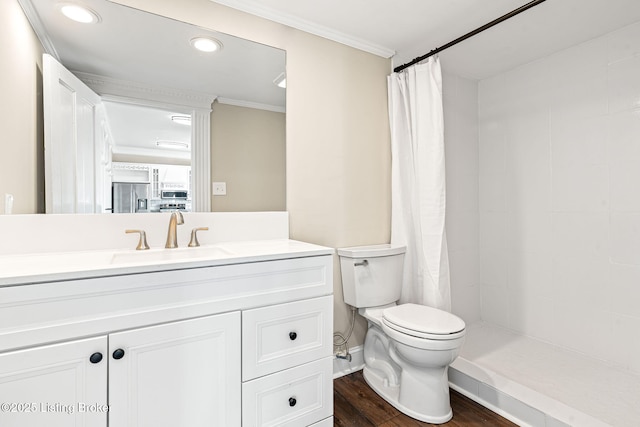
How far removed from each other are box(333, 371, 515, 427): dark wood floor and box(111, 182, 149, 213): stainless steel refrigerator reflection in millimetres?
1430

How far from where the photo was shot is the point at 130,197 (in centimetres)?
145

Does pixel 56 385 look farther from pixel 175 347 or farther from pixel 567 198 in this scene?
pixel 567 198

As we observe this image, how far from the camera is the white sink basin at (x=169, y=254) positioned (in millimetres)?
1226

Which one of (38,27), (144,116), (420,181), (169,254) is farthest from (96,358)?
(420,181)

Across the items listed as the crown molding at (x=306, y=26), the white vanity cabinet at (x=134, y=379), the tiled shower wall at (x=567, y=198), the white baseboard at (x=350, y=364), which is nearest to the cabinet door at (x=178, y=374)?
the white vanity cabinet at (x=134, y=379)

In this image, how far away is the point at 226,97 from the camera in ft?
5.60

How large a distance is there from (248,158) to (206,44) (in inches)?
24.3

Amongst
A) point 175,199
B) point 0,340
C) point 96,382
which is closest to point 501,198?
point 175,199

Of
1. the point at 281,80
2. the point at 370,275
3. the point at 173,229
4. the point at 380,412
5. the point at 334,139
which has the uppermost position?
the point at 281,80

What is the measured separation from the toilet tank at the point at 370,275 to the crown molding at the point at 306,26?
4.38 feet

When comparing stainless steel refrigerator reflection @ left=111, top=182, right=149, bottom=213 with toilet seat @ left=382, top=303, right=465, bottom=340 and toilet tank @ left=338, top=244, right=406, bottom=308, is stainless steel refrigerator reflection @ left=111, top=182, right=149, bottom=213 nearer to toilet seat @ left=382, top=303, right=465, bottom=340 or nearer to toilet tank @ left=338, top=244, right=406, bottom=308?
toilet tank @ left=338, top=244, right=406, bottom=308

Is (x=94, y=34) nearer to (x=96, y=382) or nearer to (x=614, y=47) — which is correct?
(x=96, y=382)

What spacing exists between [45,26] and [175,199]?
2.86ft

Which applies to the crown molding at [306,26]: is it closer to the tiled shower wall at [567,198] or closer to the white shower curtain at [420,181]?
the white shower curtain at [420,181]
